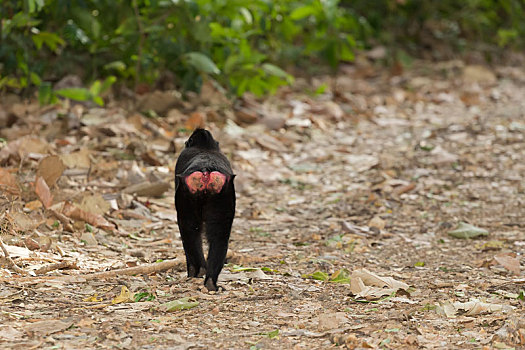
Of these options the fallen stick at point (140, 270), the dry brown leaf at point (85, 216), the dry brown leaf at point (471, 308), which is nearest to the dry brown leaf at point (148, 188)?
the dry brown leaf at point (85, 216)

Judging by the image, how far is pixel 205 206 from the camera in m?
3.68

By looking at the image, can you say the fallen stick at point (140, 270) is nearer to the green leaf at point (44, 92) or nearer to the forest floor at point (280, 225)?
the forest floor at point (280, 225)

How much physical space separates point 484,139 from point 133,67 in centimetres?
378

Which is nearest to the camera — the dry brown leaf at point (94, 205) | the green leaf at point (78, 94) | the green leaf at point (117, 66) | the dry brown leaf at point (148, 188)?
the dry brown leaf at point (94, 205)

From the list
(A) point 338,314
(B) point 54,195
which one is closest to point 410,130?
(B) point 54,195

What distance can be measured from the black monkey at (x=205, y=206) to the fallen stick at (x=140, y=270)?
16 cm

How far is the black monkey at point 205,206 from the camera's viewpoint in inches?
139

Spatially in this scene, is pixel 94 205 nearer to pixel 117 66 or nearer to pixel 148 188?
pixel 148 188

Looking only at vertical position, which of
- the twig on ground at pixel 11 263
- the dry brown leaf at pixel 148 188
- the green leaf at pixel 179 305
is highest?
the twig on ground at pixel 11 263

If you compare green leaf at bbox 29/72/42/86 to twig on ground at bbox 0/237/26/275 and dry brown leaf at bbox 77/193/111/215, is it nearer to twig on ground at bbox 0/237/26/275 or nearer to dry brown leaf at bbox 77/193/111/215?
dry brown leaf at bbox 77/193/111/215

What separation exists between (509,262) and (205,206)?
77.7 inches

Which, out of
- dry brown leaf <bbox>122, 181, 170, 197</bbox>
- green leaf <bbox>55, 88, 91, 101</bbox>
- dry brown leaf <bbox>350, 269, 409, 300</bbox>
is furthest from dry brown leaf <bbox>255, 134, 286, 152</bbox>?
dry brown leaf <bbox>350, 269, 409, 300</bbox>

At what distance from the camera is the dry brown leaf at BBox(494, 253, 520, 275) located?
171 inches

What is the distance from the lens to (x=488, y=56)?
12234 millimetres
